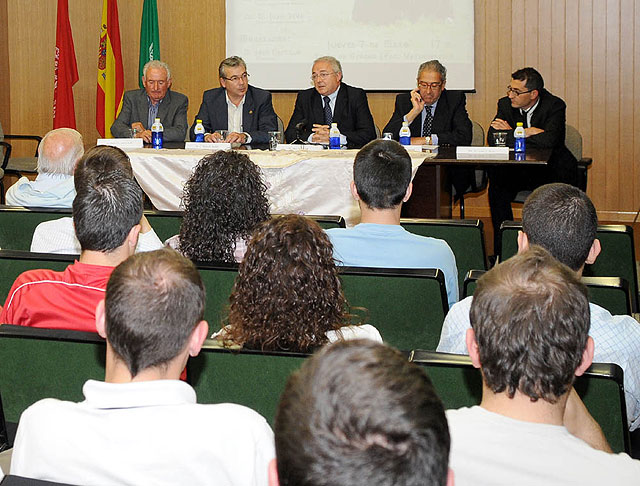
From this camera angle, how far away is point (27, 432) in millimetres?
1406

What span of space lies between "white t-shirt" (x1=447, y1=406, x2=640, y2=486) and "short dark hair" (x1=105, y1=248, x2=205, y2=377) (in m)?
0.48

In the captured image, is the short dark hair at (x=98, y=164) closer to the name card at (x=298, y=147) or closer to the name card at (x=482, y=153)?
the name card at (x=298, y=147)

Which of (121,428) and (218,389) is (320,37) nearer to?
(218,389)

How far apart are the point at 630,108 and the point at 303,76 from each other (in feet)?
9.21

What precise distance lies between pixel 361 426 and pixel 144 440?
613 mm

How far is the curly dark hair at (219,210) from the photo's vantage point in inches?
116

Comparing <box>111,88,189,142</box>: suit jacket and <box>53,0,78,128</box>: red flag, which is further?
<box>53,0,78,128</box>: red flag

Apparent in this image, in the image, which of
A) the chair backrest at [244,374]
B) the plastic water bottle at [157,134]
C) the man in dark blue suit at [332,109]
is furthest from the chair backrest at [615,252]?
the plastic water bottle at [157,134]

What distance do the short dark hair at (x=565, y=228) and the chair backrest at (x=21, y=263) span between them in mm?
1399

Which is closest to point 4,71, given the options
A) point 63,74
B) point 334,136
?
point 63,74

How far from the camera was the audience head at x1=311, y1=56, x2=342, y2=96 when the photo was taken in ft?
20.5

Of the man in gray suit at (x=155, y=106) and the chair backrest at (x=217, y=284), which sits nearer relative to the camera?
the chair backrest at (x=217, y=284)

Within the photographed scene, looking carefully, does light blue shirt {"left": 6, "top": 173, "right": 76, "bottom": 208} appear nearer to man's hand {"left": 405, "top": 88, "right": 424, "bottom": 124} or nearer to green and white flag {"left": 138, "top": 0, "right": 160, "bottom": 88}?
man's hand {"left": 405, "top": 88, "right": 424, "bottom": 124}

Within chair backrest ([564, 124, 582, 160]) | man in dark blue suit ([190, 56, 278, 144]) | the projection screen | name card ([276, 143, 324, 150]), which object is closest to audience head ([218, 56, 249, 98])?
man in dark blue suit ([190, 56, 278, 144])
